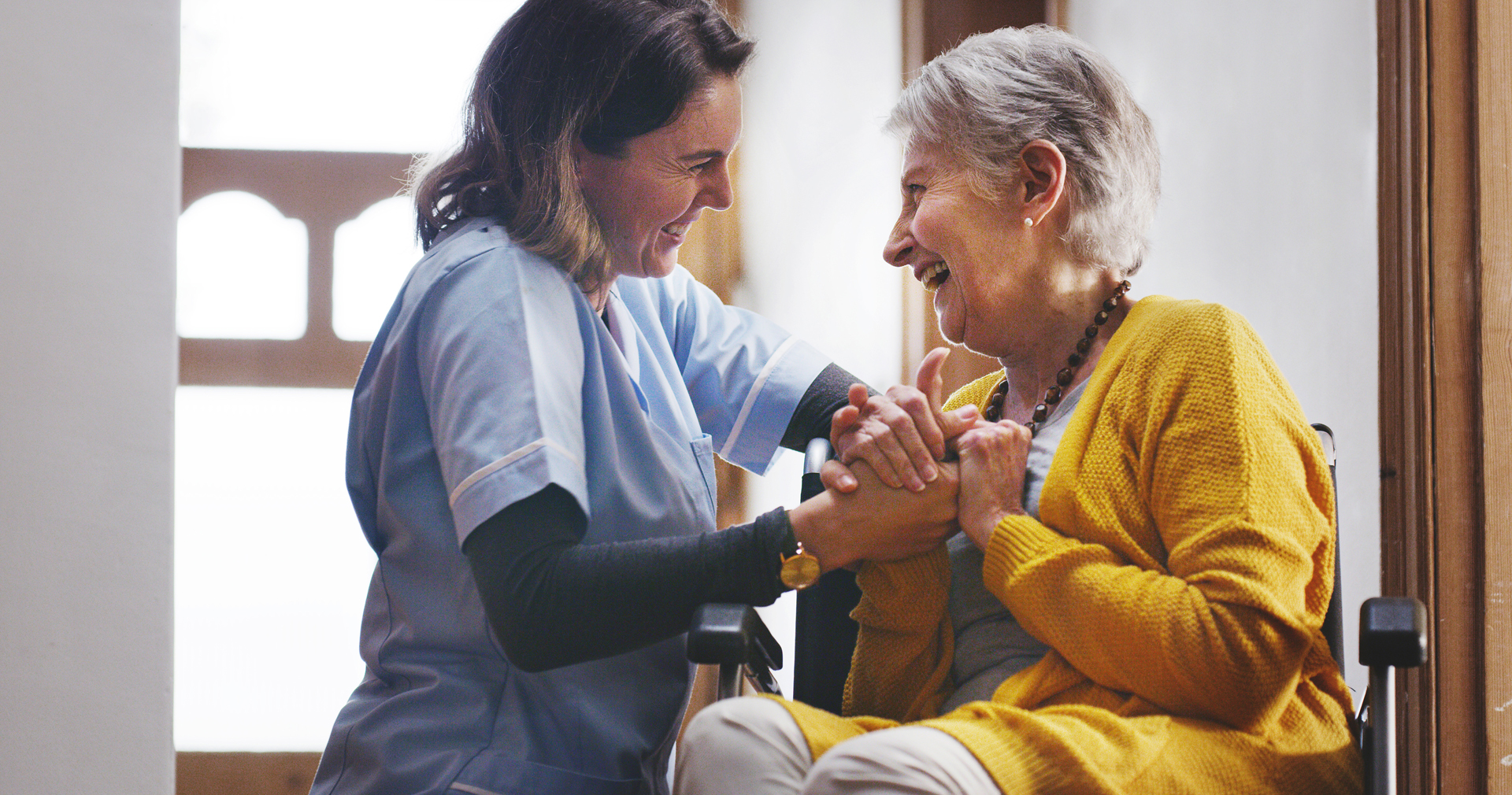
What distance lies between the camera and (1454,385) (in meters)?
1.40

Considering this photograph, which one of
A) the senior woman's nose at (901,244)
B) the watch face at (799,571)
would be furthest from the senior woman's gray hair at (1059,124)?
the watch face at (799,571)

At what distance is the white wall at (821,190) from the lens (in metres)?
2.31

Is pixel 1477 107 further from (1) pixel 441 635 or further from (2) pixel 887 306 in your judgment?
(1) pixel 441 635

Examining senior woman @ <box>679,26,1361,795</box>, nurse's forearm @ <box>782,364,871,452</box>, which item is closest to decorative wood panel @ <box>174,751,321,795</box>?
nurse's forearm @ <box>782,364,871,452</box>

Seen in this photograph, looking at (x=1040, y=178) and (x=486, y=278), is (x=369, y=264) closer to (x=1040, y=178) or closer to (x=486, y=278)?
(x=486, y=278)

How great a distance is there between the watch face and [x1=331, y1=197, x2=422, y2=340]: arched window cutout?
57.6 inches

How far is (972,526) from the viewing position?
43.2 inches

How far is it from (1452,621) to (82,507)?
2.22 meters

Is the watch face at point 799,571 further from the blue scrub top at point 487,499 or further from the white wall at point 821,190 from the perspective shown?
the white wall at point 821,190

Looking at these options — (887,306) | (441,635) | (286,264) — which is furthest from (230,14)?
(441,635)

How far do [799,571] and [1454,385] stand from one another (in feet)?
3.03

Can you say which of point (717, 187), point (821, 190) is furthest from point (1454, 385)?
point (821, 190)

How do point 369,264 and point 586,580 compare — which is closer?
point 586,580

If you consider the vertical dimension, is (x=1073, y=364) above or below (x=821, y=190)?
below
